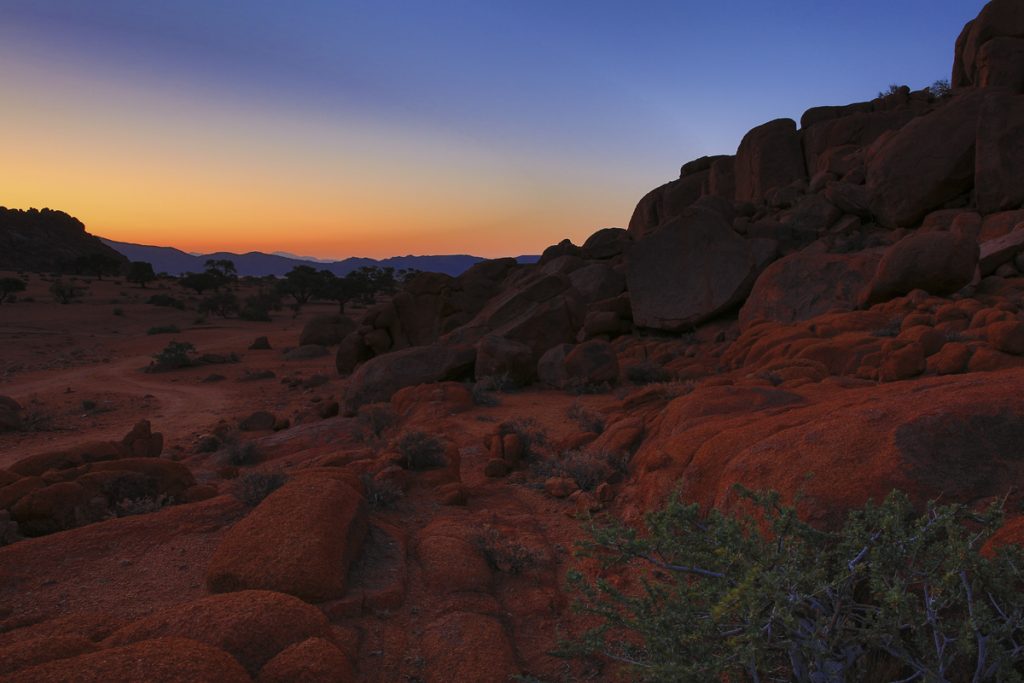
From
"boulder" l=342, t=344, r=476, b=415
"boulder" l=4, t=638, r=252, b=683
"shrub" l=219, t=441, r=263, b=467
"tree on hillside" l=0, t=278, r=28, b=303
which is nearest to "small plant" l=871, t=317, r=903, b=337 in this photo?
"boulder" l=342, t=344, r=476, b=415

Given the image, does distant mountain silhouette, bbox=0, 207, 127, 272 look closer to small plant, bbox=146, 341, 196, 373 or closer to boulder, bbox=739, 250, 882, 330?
small plant, bbox=146, 341, 196, 373

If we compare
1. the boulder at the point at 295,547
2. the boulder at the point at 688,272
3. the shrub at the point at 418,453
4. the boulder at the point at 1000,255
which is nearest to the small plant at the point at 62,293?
the boulder at the point at 688,272

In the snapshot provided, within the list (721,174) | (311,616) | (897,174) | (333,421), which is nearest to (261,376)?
(333,421)

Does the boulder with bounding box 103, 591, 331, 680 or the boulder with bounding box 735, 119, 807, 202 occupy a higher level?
the boulder with bounding box 735, 119, 807, 202

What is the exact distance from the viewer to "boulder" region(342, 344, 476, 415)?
14.2 meters

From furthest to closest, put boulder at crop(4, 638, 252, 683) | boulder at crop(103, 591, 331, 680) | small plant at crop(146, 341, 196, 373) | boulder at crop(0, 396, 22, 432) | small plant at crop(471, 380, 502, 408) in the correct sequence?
small plant at crop(146, 341, 196, 373) < boulder at crop(0, 396, 22, 432) < small plant at crop(471, 380, 502, 408) < boulder at crop(103, 591, 331, 680) < boulder at crop(4, 638, 252, 683)

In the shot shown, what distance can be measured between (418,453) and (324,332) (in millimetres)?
21626

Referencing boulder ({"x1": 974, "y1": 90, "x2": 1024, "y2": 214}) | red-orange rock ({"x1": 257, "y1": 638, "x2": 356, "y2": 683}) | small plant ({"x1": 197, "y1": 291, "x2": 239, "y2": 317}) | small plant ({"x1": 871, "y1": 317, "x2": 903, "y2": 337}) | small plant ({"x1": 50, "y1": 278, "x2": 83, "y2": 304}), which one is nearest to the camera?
red-orange rock ({"x1": 257, "y1": 638, "x2": 356, "y2": 683})

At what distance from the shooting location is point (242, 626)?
3.19 m

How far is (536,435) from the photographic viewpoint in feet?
29.2

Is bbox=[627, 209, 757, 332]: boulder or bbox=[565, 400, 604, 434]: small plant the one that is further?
bbox=[627, 209, 757, 332]: boulder

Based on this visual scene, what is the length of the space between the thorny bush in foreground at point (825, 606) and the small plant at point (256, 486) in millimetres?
3739

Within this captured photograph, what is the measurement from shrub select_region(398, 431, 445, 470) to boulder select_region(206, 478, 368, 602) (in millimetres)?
2276

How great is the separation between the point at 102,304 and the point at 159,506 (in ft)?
143
